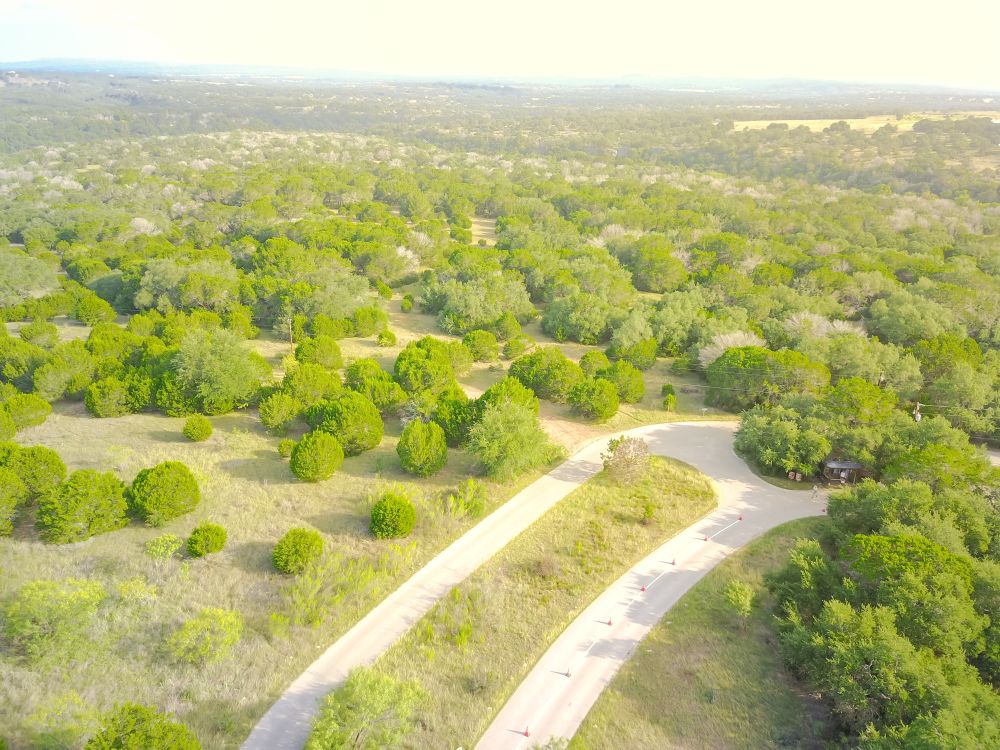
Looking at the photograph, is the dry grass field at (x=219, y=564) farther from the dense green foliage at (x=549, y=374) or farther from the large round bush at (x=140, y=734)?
the dense green foliage at (x=549, y=374)

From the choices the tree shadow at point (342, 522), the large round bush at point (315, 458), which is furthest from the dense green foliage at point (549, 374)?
the tree shadow at point (342, 522)

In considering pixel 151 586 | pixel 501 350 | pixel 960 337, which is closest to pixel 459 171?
pixel 501 350

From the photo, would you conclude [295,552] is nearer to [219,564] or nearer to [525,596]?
[219,564]

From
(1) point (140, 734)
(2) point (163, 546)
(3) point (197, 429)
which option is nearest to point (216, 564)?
(2) point (163, 546)

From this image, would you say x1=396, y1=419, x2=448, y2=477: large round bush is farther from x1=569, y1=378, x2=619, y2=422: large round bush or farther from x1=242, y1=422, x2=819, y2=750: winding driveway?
x1=569, y1=378, x2=619, y2=422: large round bush

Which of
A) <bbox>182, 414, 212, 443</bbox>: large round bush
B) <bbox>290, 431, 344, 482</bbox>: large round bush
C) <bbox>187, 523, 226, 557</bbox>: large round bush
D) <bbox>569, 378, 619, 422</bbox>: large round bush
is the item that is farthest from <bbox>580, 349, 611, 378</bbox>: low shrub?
<bbox>187, 523, 226, 557</bbox>: large round bush

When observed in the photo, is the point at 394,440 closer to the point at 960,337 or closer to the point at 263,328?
the point at 263,328
